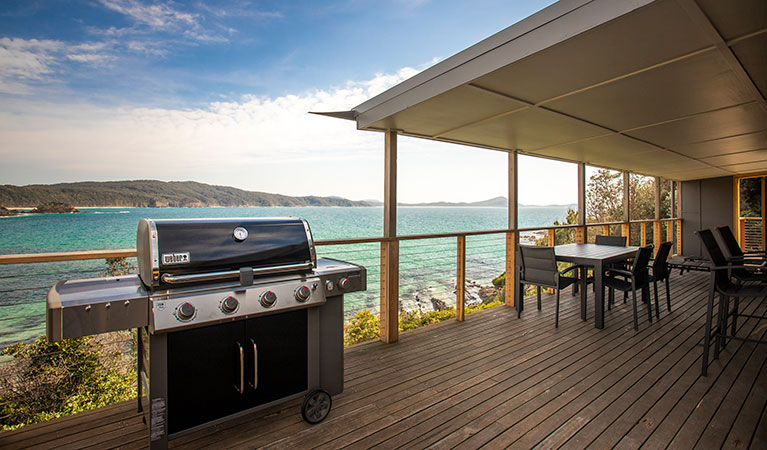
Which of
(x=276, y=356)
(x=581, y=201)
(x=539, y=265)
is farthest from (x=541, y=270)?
(x=276, y=356)

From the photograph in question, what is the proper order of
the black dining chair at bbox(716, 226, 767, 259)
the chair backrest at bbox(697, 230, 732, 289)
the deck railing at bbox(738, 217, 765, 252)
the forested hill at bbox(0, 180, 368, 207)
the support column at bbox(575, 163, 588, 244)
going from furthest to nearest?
→ the forested hill at bbox(0, 180, 368, 207)
the deck railing at bbox(738, 217, 765, 252)
the support column at bbox(575, 163, 588, 244)
the black dining chair at bbox(716, 226, 767, 259)
the chair backrest at bbox(697, 230, 732, 289)

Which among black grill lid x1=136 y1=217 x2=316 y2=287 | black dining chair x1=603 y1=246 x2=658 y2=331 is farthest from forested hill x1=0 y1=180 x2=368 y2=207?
black dining chair x1=603 y1=246 x2=658 y2=331

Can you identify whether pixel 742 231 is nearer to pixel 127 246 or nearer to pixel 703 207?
pixel 703 207

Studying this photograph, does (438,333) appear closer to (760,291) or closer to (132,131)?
(760,291)

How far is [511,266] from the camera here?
4.54m

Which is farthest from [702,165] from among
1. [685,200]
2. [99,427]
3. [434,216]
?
[434,216]

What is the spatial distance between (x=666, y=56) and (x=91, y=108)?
90.3ft

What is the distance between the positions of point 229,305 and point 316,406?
0.84 meters

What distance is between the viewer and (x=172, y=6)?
1297 centimetres

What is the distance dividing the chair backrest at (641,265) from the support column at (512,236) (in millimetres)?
1219

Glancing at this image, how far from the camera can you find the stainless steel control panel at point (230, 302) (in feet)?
5.26

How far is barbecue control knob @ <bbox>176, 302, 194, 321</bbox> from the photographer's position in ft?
5.33

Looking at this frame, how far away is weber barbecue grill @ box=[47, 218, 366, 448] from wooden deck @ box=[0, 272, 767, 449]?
216 mm

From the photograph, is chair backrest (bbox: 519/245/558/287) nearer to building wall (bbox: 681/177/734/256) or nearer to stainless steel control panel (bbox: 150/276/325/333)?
stainless steel control panel (bbox: 150/276/325/333)
